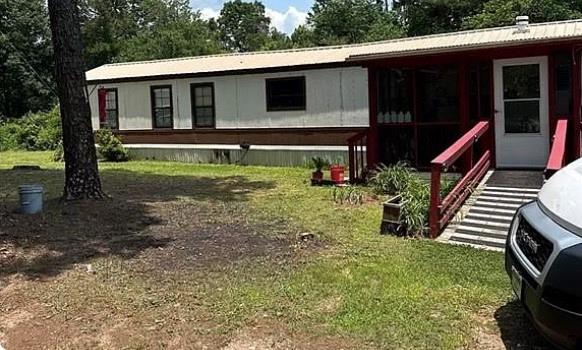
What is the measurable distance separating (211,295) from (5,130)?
24.3 meters

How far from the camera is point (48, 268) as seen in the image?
235 inches

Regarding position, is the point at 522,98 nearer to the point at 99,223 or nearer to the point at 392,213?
the point at 392,213

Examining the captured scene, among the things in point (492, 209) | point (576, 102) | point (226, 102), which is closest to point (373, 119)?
point (576, 102)

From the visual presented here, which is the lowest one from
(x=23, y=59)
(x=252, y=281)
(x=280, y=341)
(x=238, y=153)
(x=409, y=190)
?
(x=280, y=341)

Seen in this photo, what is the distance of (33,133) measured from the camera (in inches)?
998

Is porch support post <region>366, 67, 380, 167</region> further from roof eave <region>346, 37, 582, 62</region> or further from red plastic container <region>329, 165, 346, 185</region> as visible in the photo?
red plastic container <region>329, 165, 346, 185</region>

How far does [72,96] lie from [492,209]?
6166 millimetres

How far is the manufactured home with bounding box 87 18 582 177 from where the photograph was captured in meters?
9.70

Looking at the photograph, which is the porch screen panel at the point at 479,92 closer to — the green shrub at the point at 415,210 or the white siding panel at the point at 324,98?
the green shrub at the point at 415,210

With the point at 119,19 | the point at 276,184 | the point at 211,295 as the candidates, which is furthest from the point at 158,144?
the point at 119,19

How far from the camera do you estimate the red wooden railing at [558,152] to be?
593cm

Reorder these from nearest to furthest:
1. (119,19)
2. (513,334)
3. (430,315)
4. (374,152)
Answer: (513,334) < (430,315) < (374,152) < (119,19)

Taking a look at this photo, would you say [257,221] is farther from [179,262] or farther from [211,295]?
[211,295]

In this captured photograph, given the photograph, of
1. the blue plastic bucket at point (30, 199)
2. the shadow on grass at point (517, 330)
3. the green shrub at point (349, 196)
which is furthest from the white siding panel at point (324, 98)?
the shadow on grass at point (517, 330)
